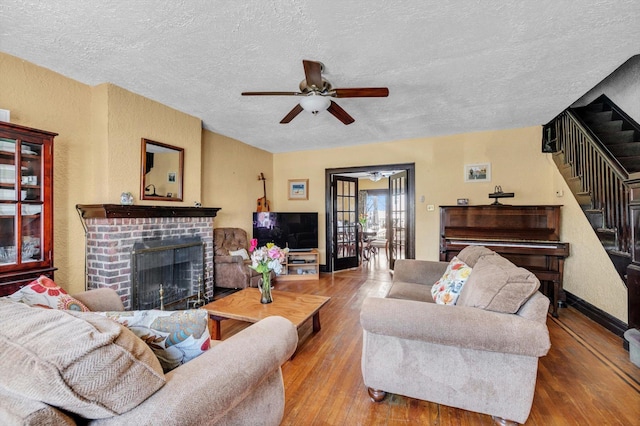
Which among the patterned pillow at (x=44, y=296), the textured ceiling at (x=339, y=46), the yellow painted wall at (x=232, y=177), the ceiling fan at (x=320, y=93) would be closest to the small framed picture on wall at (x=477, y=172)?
the textured ceiling at (x=339, y=46)

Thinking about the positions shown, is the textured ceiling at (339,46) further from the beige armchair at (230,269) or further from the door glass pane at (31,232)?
the beige armchair at (230,269)

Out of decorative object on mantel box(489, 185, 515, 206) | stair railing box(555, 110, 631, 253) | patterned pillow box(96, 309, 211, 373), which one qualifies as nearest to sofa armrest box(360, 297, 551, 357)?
patterned pillow box(96, 309, 211, 373)

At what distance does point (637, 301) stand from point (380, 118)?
299 centimetres

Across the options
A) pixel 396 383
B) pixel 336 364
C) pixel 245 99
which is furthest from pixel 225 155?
pixel 396 383

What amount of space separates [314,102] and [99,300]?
2058 mm

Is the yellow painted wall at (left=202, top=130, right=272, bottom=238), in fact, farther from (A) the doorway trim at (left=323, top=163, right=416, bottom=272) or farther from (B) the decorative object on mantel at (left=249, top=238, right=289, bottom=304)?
(B) the decorative object on mantel at (left=249, top=238, right=289, bottom=304)

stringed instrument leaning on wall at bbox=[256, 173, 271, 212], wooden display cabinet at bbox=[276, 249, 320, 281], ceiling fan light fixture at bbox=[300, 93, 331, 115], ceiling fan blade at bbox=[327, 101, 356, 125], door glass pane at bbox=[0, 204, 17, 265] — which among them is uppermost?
ceiling fan blade at bbox=[327, 101, 356, 125]

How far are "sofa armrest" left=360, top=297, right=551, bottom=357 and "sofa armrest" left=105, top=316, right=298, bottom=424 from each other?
59cm

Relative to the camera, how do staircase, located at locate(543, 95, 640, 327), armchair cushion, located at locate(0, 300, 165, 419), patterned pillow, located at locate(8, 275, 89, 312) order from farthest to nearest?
1. staircase, located at locate(543, 95, 640, 327)
2. patterned pillow, located at locate(8, 275, 89, 312)
3. armchair cushion, located at locate(0, 300, 165, 419)

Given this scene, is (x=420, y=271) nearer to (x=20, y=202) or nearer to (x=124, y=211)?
(x=124, y=211)

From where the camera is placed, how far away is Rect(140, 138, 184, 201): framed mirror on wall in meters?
3.06

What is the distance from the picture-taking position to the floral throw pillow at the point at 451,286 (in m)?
1.92

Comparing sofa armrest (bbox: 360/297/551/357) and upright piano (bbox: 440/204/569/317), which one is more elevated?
upright piano (bbox: 440/204/569/317)

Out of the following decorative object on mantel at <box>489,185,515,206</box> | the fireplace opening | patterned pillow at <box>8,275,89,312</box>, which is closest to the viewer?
patterned pillow at <box>8,275,89,312</box>
